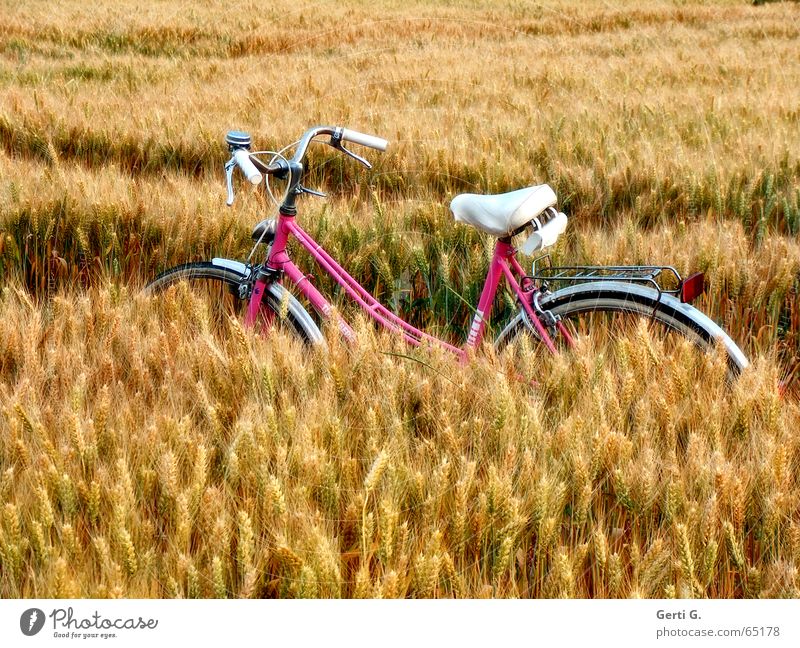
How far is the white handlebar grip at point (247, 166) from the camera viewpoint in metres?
2.26

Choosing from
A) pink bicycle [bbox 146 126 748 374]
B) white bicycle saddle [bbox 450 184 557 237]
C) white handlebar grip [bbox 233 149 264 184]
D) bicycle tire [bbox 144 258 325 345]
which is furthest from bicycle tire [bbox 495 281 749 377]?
white handlebar grip [bbox 233 149 264 184]

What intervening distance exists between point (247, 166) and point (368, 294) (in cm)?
54

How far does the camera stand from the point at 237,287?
2783 mm

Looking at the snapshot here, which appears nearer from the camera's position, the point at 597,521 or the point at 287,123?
the point at 597,521

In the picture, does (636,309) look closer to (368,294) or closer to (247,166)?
(368,294)

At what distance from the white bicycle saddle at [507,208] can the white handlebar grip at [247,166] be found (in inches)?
22.3

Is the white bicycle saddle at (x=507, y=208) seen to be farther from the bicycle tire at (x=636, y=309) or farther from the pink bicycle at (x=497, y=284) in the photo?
the bicycle tire at (x=636, y=309)

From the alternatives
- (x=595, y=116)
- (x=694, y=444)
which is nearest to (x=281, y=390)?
(x=694, y=444)

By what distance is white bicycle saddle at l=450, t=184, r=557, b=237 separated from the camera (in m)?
2.33

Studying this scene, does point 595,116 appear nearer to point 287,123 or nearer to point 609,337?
point 287,123

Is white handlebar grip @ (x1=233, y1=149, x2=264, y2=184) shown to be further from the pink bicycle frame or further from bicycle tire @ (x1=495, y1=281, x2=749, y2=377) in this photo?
bicycle tire @ (x1=495, y1=281, x2=749, y2=377)
